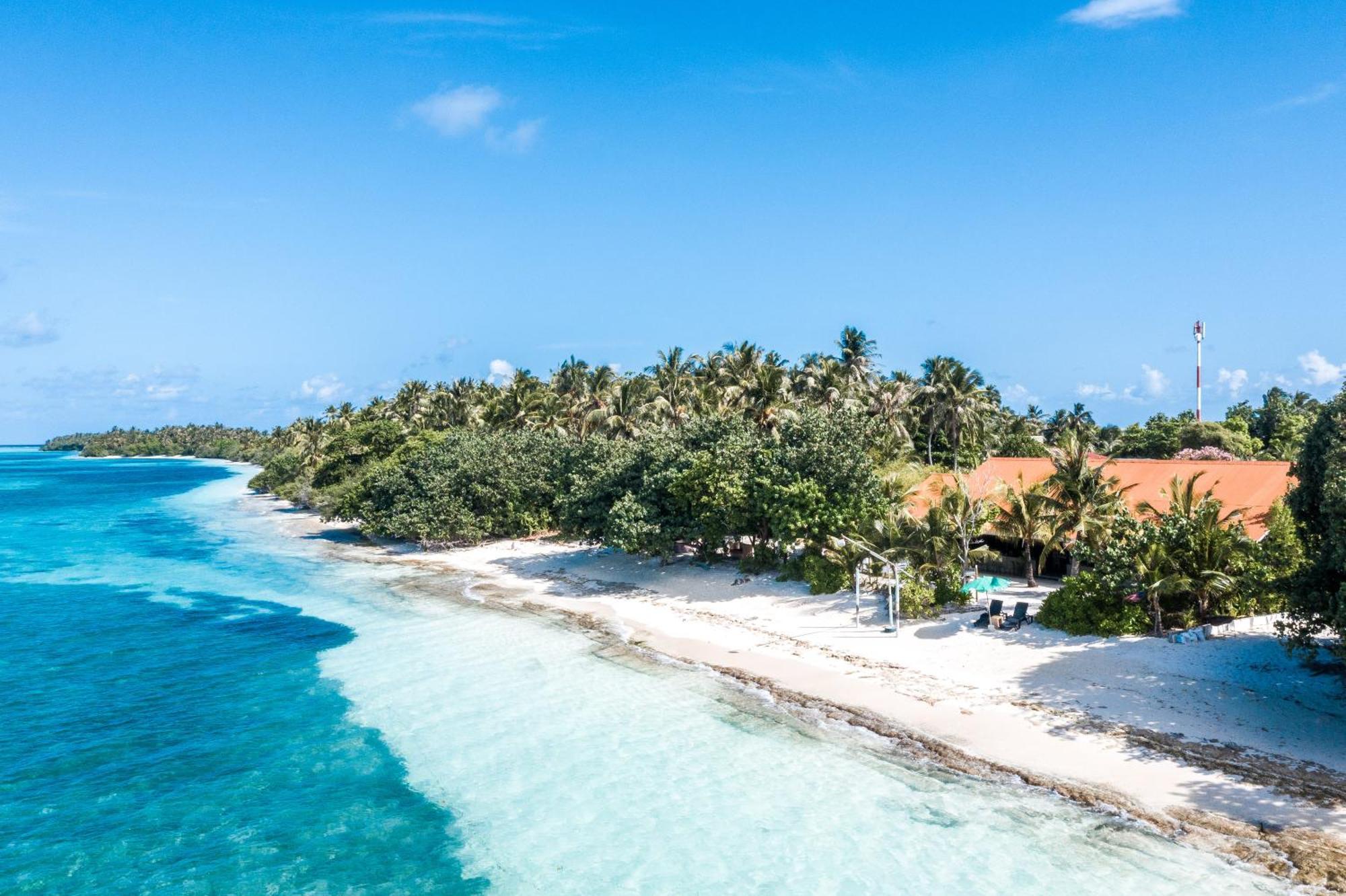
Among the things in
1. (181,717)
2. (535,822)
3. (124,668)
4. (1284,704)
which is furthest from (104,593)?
(1284,704)

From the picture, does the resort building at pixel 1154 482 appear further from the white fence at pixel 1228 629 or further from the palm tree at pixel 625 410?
the palm tree at pixel 625 410

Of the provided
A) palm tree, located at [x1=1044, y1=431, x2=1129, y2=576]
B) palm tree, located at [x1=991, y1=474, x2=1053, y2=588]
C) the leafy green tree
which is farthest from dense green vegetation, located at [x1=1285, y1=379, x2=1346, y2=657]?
the leafy green tree

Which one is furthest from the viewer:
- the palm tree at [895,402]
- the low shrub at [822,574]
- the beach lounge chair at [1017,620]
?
the palm tree at [895,402]

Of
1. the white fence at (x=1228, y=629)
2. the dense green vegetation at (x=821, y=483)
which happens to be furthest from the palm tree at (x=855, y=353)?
the white fence at (x=1228, y=629)

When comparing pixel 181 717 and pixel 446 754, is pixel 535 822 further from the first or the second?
pixel 181 717

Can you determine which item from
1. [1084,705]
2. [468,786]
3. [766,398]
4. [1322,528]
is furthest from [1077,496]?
[468,786]

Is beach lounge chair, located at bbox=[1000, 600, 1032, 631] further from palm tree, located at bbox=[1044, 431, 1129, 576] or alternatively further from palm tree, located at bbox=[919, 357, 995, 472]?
palm tree, located at bbox=[919, 357, 995, 472]

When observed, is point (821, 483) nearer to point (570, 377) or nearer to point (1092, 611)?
point (1092, 611)

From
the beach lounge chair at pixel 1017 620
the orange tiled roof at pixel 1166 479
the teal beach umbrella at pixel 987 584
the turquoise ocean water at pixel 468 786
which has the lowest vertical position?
the turquoise ocean water at pixel 468 786
